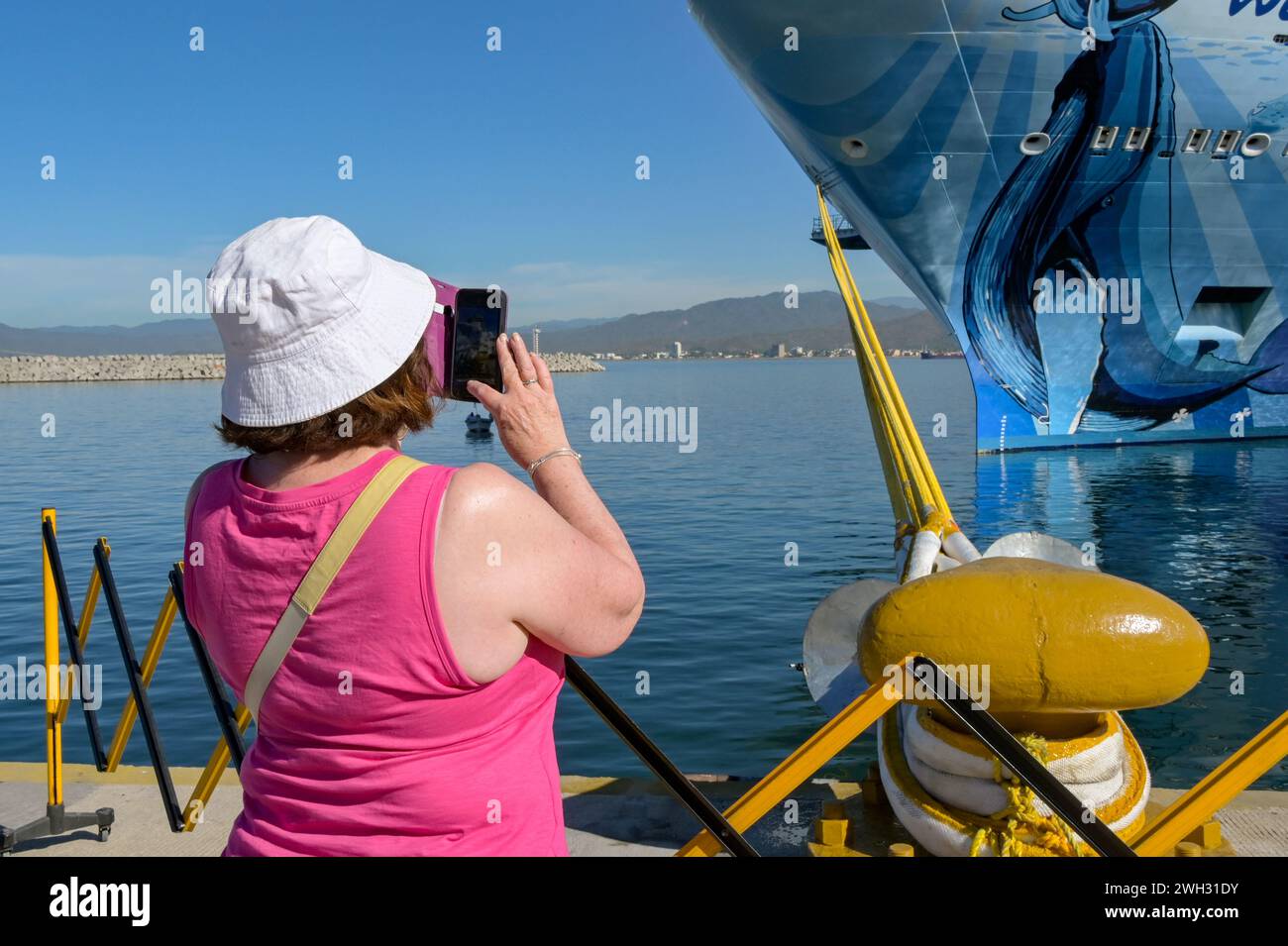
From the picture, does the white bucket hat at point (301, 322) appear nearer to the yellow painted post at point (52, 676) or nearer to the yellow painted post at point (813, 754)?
the yellow painted post at point (813, 754)

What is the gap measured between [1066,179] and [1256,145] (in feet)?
12.7

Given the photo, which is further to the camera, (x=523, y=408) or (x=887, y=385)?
(x=887, y=385)

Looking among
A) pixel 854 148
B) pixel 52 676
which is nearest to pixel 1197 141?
pixel 854 148

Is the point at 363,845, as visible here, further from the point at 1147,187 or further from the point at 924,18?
the point at 1147,187

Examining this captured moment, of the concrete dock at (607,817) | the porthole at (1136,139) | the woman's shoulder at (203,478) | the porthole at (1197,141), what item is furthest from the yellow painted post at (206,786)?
the porthole at (1197,141)

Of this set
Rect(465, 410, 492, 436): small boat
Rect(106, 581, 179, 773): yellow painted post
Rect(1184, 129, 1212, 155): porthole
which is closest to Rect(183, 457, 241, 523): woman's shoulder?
Rect(106, 581, 179, 773): yellow painted post

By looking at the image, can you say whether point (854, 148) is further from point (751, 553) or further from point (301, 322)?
point (301, 322)

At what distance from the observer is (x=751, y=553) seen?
16.9 m

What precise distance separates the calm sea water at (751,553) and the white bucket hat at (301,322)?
6.81 meters

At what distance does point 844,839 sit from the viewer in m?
4.07

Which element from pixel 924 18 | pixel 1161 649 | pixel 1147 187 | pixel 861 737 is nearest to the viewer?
pixel 1161 649
